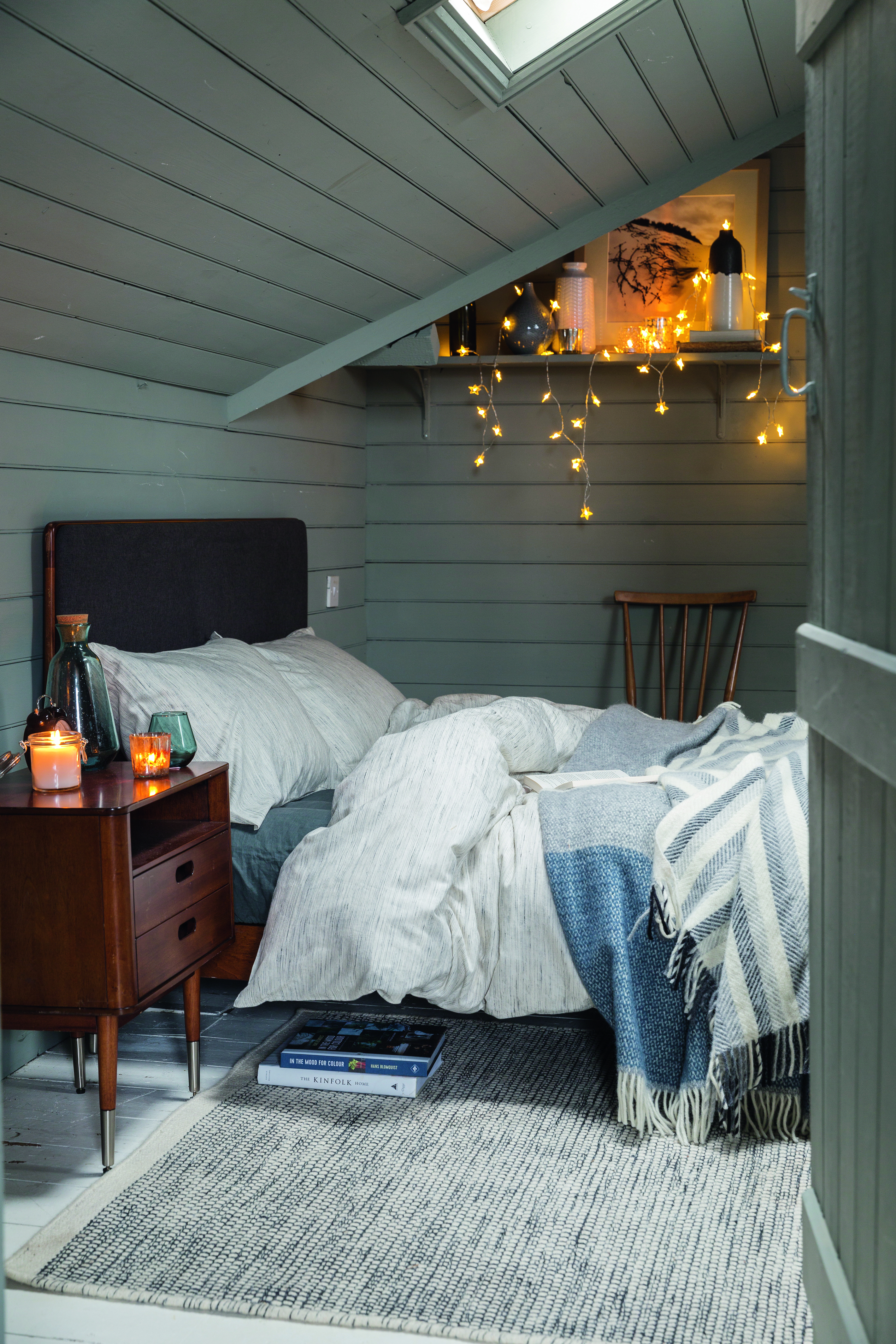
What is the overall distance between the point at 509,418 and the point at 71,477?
216 centimetres

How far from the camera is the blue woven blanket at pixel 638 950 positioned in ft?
6.53

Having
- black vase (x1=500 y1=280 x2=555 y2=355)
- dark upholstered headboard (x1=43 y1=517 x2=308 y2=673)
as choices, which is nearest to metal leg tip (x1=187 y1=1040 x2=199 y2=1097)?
dark upholstered headboard (x1=43 y1=517 x2=308 y2=673)

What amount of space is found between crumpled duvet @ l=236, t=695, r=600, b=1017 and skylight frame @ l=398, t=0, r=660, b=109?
1267mm

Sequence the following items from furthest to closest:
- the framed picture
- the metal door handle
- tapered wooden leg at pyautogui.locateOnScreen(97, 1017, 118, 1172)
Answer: the framed picture, tapered wooden leg at pyautogui.locateOnScreen(97, 1017, 118, 1172), the metal door handle

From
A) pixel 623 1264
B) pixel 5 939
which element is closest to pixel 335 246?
pixel 5 939

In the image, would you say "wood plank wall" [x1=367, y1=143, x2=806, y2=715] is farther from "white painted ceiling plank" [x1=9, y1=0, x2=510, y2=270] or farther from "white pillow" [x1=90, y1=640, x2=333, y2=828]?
"white pillow" [x1=90, y1=640, x2=333, y2=828]

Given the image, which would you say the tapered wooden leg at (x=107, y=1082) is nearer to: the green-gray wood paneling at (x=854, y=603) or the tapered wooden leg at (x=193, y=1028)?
the tapered wooden leg at (x=193, y=1028)

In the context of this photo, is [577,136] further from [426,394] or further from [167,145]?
[426,394]

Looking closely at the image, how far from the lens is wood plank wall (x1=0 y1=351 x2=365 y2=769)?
229 centimetres

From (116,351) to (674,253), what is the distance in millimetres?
2244

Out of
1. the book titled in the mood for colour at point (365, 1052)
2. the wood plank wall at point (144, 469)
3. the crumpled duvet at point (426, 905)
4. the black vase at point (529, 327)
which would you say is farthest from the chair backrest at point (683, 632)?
the book titled in the mood for colour at point (365, 1052)

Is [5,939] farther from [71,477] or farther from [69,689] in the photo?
[71,477]

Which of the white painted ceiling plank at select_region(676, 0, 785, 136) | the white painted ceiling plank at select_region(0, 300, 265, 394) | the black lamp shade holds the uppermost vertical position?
the white painted ceiling plank at select_region(676, 0, 785, 136)

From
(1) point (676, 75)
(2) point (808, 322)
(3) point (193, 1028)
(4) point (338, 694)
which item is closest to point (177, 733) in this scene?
(3) point (193, 1028)
